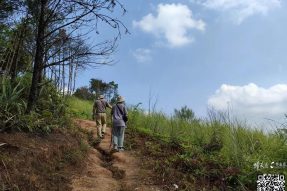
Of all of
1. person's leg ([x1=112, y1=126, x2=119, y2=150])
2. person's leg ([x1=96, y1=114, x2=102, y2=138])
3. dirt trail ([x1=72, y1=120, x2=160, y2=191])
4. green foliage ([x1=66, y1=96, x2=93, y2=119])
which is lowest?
dirt trail ([x1=72, y1=120, x2=160, y2=191])

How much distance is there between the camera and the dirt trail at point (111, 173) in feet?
35.3

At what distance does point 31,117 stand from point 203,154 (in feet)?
14.5

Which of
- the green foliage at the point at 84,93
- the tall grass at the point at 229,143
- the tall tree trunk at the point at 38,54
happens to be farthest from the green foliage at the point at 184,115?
the green foliage at the point at 84,93

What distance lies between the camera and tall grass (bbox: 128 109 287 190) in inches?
404

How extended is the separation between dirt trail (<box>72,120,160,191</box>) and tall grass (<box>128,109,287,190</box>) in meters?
1.32

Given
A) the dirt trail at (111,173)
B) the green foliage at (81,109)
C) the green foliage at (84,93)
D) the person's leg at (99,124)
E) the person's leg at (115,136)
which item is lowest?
the dirt trail at (111,173)

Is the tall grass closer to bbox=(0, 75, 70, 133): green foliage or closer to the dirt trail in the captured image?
the dirt trail

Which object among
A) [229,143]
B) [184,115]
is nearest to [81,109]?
[184,115]

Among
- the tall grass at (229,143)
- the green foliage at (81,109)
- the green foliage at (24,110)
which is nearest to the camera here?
the tall grass at (229,143)

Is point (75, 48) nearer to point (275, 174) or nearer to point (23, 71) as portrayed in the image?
point (23, 71)

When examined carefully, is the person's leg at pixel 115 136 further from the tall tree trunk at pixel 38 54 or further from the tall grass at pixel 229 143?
the tall tree trunk at pixel 38 54

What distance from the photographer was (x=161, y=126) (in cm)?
1797

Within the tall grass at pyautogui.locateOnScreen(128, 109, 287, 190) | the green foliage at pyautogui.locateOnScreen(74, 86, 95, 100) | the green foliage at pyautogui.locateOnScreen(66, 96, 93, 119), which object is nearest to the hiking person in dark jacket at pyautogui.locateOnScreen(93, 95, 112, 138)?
the tall grass at pyautogui.locateOnScreen(128, 109, 287, 190)

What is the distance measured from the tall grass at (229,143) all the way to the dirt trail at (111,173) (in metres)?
1.32
